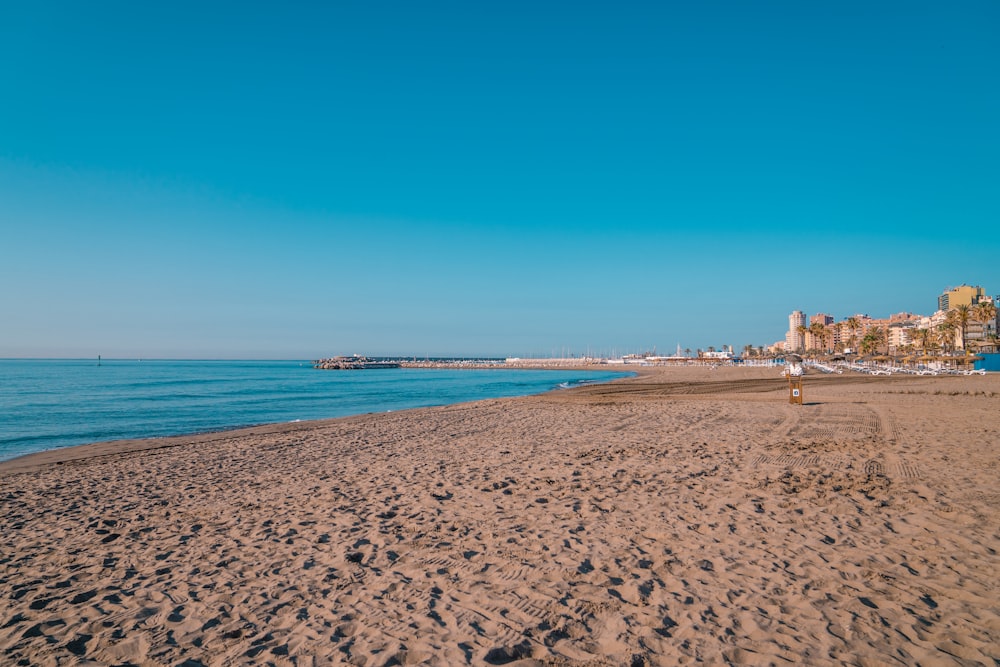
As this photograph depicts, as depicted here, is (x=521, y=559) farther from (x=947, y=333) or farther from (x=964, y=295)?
(x=964, y=295)

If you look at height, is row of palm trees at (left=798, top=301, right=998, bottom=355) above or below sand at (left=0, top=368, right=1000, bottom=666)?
above

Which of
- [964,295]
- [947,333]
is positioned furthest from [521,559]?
[964,295]

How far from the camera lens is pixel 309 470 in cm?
1009

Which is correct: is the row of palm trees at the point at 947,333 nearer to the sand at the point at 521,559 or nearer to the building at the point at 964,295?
the building at the point at 964,295

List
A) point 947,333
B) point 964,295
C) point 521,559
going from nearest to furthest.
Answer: point 521,559 → point 947,333 → point 964,295

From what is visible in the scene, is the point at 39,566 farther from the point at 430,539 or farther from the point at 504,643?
the point at 504,643

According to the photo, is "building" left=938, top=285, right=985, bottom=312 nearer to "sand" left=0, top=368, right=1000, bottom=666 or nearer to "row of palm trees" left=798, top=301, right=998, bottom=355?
"row of palm trees" left=798, top=301, right=998, bottom=355

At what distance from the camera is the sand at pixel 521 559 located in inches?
148

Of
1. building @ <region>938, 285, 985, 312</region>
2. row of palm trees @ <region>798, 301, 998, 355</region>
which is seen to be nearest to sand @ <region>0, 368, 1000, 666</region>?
row of palm trees @ <region>798, 301, 998, 355</region>

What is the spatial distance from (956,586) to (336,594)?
5.18 m

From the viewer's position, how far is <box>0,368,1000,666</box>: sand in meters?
3.75

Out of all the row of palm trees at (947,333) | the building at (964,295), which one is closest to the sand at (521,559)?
the row of palm trees at (947,333)

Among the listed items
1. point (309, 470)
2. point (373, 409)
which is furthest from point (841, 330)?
point (309, 470)

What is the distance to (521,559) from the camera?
17.0 feet
